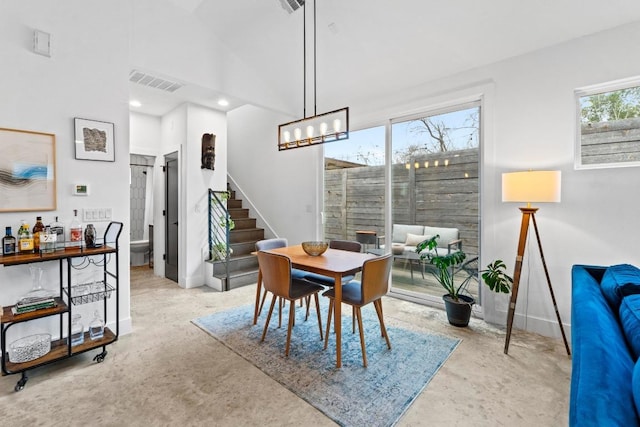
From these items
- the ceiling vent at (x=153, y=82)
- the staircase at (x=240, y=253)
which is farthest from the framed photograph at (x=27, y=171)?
the staircase at (x=240, y=253)

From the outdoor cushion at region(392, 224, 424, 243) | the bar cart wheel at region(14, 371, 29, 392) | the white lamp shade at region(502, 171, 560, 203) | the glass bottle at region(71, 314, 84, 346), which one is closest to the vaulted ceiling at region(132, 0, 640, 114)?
the white lamp shade at region(502, 171, 560, 203)

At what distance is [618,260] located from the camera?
250 cm

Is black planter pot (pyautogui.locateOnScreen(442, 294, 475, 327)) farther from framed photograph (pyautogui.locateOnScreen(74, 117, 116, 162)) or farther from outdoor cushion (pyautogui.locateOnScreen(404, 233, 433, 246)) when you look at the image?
framed photograph (pyautogui.locateOnScreen(74, 117, 116, 162))

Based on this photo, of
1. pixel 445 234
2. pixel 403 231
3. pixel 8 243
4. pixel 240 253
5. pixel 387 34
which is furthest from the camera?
pixel 240 253

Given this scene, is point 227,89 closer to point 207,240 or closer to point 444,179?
point 207,240

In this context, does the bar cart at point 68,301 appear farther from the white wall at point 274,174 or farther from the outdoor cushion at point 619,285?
the outdoor cushion at point 619,285

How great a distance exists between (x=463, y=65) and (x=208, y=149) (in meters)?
3.54

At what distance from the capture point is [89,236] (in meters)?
2.45

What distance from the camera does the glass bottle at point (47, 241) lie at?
86.8 inches

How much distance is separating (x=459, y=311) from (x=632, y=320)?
72.6 inches

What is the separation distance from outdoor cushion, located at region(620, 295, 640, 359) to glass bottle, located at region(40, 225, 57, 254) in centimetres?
341

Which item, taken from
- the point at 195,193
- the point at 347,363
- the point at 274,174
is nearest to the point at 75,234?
the point at 195,193

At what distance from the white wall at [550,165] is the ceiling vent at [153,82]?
3.00m

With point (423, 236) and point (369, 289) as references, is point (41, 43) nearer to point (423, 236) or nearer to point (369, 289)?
point (369, 289)
